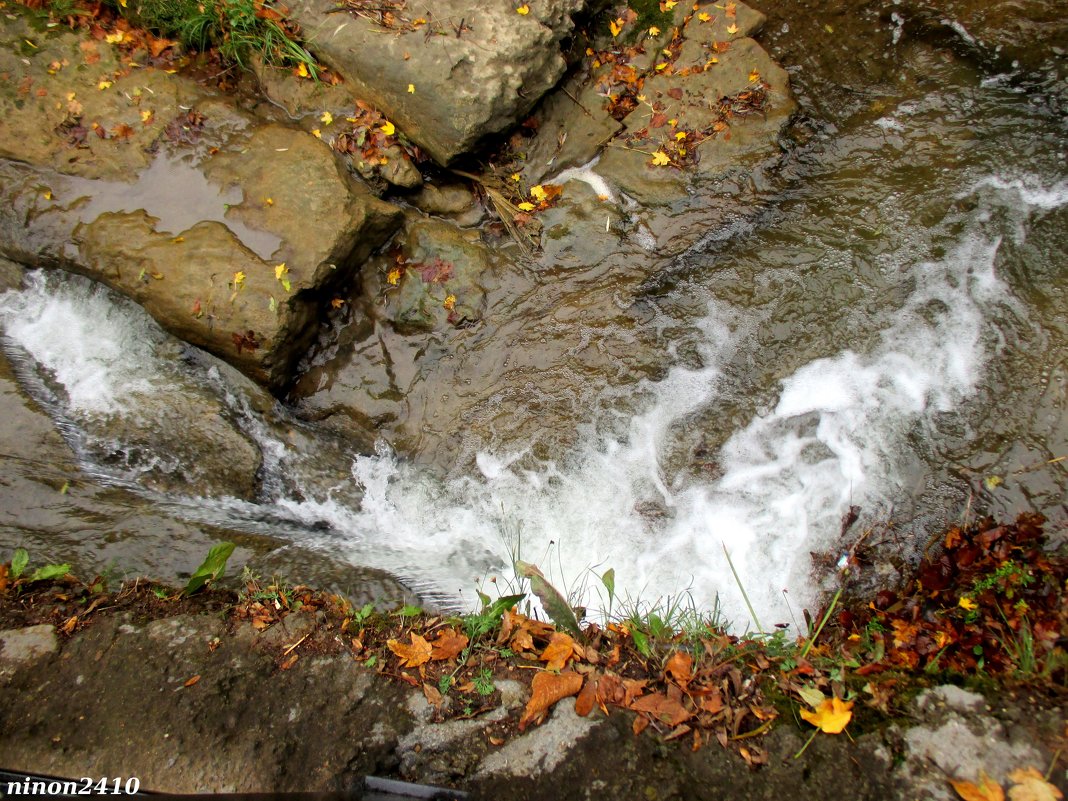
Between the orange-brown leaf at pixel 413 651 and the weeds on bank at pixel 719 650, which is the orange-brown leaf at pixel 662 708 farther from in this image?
Answer: the orange-brown leaf at pixel 413 651

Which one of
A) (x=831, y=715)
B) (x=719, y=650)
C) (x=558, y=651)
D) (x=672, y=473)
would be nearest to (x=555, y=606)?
(x=558, y=651)

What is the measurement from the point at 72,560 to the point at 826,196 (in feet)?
17.9

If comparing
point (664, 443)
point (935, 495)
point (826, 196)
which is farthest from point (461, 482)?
point (826, 196)

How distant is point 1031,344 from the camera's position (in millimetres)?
4117

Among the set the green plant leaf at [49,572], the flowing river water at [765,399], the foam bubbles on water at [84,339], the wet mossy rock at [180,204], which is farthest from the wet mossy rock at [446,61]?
the green plant leaf at [49,572]

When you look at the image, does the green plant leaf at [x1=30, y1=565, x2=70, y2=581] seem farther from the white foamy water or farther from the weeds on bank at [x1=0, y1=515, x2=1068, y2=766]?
the white foamy water

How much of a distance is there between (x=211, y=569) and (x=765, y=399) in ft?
11.7

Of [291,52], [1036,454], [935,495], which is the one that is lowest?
[291,52]

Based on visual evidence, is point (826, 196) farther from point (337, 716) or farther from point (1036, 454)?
point (337, 716)

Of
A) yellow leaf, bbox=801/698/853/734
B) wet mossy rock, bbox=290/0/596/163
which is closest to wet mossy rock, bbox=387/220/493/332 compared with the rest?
wet mossy rock, bbox=290/0/596/163

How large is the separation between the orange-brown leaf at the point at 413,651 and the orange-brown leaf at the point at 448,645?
0.11ft

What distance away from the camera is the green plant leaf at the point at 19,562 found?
329 cm

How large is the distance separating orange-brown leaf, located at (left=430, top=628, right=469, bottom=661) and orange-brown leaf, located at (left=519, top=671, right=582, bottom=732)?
415 millimetres

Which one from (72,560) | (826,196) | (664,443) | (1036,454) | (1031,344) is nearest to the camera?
(72,560)
